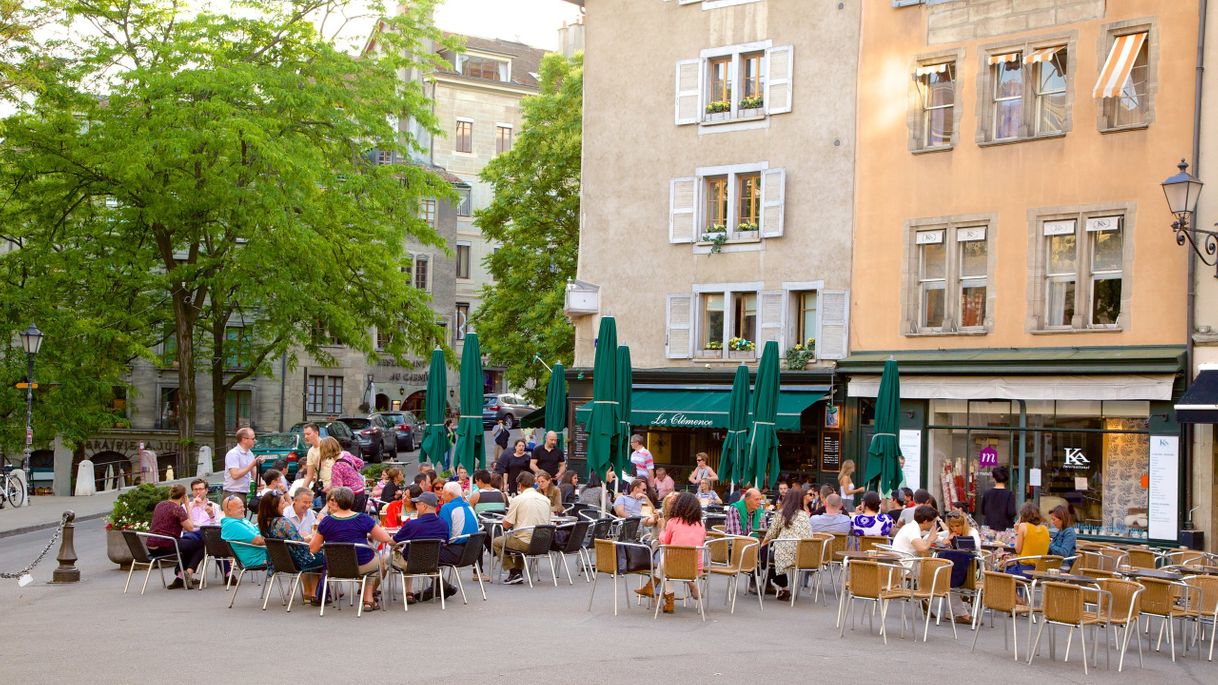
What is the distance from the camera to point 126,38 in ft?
112

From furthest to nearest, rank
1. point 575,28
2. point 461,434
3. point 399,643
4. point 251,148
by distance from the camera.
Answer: point 575,28 < point 251,148 < point 461,434 < point 399,643

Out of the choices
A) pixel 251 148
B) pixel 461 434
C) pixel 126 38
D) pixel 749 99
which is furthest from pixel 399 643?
pixel 126 38

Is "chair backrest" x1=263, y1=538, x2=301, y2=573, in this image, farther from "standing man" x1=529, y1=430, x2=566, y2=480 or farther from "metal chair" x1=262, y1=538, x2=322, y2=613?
"standing man" x1=529, y1=430, x2=566, y2=480

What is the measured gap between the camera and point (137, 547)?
52.3ft

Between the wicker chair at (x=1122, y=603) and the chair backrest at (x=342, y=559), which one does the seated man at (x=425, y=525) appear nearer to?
the chair backrest at (x=342, y=559)

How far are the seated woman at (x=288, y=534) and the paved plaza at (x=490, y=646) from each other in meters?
0.39

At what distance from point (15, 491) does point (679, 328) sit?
588 inches

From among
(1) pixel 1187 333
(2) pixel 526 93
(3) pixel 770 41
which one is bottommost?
(1) pixel 1187 333

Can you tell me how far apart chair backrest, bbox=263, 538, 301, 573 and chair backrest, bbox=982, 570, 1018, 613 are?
22.3ft

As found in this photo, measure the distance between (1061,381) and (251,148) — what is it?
756 inches

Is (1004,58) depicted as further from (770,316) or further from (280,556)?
(280,556)

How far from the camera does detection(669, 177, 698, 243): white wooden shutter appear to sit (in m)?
30.4

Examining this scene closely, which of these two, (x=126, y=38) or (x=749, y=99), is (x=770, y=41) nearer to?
(x=749, y=99)

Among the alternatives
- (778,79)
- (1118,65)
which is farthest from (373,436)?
(1118,65)
